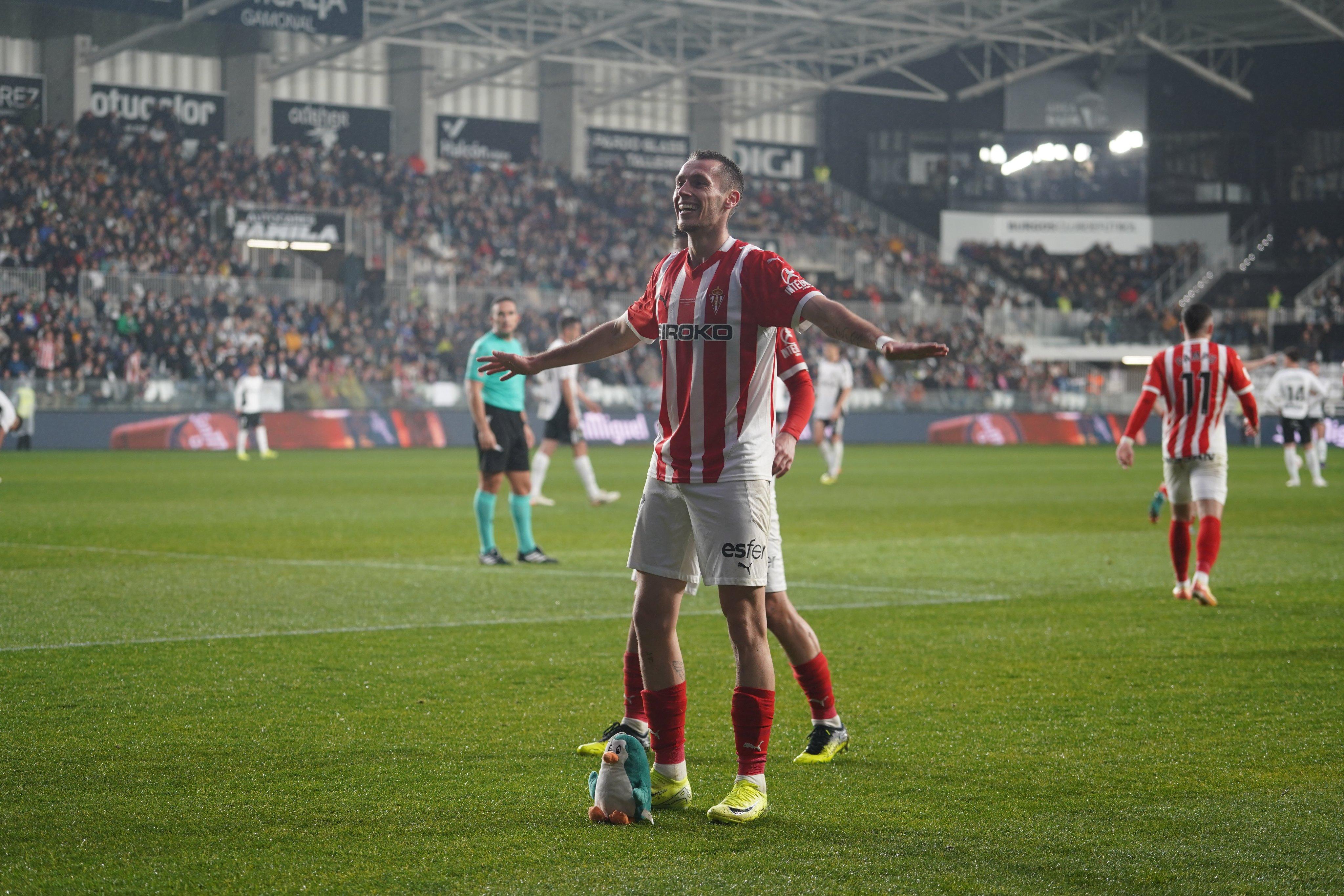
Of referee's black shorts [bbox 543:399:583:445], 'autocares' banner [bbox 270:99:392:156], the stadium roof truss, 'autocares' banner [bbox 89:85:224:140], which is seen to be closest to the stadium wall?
the stadium roof truss

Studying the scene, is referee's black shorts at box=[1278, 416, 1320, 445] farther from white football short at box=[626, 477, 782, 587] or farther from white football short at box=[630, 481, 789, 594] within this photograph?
white football short at box=[626, 477, 782, 587]

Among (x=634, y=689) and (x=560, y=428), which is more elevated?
(x=560, y=428)

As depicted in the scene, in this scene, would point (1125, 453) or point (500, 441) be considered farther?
point (500, 441)

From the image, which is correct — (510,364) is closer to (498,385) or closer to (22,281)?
(498,385)

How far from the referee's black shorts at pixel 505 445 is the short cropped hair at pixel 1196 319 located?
5017 mm

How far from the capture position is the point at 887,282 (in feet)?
171

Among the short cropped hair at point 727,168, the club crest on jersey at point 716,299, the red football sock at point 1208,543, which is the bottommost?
the red football sock at point 1208,543

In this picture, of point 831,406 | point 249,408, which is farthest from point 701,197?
point 249,408

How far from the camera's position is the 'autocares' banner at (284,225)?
39344mm

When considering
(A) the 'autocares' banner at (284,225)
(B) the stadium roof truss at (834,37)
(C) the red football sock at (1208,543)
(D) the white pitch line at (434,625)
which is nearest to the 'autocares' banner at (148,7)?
(B) the stadium roof truss at (834,37)

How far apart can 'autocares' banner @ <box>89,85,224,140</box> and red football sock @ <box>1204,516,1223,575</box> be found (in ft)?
119

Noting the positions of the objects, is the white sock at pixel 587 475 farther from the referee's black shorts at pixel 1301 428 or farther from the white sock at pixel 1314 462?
the white sock at pixel 1314 462

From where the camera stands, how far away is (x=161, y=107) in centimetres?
4231

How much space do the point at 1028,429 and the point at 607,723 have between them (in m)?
37.1
